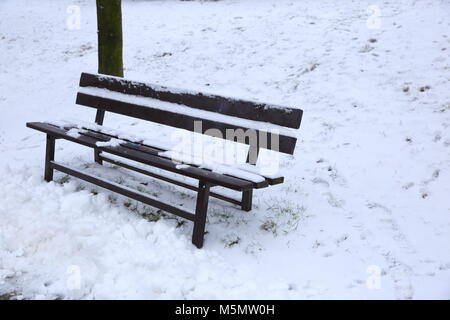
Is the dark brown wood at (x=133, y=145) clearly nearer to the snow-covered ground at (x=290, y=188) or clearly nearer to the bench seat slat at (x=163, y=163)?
the bench seat slat at (x=163, y=163)

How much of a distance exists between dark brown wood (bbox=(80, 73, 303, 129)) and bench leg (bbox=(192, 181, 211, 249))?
936 millimetres

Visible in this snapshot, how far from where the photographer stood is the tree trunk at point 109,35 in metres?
6.45

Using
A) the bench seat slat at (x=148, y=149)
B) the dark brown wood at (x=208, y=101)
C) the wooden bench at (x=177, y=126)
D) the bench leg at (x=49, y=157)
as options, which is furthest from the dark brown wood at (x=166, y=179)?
the dark brown wood at (x=208, y=101)

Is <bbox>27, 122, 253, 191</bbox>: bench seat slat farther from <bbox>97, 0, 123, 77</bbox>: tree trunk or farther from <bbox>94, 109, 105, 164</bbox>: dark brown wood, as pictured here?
<bbox>97, 0, 123, 77</bbox>: tree trunk

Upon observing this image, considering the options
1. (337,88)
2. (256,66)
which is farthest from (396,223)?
(256,66)

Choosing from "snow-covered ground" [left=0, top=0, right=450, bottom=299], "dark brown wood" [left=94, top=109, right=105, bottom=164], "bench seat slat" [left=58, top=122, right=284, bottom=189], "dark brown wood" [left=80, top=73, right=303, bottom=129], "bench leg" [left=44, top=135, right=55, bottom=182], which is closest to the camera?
"snow-covered ground" [left=0, top=0, right=450, bottom=299]

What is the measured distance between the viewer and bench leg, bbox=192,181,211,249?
11.5ft

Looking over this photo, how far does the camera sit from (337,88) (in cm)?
666

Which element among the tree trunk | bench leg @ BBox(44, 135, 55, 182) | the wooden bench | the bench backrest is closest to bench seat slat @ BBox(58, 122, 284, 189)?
the wooden bench

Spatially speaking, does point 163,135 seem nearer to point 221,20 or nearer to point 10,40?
point 221,20

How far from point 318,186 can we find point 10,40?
10653 mm

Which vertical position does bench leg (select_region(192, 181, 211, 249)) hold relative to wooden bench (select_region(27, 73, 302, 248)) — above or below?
below

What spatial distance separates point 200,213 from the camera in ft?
11.7

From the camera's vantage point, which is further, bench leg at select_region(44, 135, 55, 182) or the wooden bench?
bench leg at select_region(44, 135, 55, 182)
